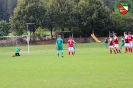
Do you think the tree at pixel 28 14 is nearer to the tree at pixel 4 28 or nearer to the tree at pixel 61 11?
the tree at pixel 61 11

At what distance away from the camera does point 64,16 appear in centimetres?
8262

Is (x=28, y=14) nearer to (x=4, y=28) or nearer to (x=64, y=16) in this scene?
(x=64, y=16)

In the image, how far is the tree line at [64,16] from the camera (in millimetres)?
81312

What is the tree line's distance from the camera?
81312 mm

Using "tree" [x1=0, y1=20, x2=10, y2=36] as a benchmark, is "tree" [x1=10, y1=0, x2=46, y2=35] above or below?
above

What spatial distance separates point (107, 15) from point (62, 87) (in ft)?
235

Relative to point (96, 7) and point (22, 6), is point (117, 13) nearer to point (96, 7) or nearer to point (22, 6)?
point (96, 7)

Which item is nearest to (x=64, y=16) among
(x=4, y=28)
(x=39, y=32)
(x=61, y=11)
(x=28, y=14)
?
(x=61, y=11)

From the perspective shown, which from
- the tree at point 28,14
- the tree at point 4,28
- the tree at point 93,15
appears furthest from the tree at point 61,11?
the tree at point 4,28

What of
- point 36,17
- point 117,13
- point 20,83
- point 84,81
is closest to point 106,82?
point 84,81

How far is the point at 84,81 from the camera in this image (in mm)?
14055

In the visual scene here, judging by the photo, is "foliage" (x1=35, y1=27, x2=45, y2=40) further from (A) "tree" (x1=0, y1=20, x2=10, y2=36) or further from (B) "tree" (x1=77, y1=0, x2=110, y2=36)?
(B) "tree" (x1=77, y1=0, x2=110, y2=36)

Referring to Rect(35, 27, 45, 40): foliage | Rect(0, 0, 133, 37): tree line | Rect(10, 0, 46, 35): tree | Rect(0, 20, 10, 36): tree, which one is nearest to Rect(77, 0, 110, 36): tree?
Rect(0, 0, 133, 37): tree line

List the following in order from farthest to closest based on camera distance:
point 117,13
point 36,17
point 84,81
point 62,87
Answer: point 117,13 → point 36,17 → point 84,81 → point 62,87
